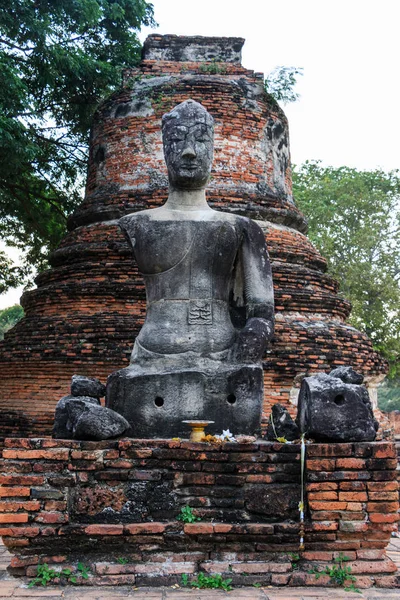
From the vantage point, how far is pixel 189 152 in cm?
467

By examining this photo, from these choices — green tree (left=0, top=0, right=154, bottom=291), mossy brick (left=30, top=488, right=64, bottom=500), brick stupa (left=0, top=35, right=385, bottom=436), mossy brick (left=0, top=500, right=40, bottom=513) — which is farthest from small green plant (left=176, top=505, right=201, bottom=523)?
green tree (left=0, top=0, right=154, bottom=291)

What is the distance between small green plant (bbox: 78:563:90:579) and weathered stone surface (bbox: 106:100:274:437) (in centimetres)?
94

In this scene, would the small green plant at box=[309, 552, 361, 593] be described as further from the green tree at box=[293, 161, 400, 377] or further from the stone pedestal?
the green tree at box=[293, 161, 400, 377]

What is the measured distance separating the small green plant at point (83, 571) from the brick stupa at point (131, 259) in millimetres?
4826

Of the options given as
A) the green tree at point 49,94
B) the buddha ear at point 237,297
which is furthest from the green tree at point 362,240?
the buddha ear at point 237,297

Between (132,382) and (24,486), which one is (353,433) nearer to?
(132,382)

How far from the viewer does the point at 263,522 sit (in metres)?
3.68

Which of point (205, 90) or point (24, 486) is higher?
point (205, 90)

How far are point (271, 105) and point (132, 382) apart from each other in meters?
7.31

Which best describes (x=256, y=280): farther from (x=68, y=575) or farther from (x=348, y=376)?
(x=68, y=575)

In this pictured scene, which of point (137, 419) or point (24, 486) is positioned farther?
point (137, 419)

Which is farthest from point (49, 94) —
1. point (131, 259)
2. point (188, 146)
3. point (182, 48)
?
point (188, 146)

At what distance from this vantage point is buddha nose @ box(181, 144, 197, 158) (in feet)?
15.3

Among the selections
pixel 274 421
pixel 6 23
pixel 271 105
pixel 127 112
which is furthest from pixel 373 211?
pixel 274 421
